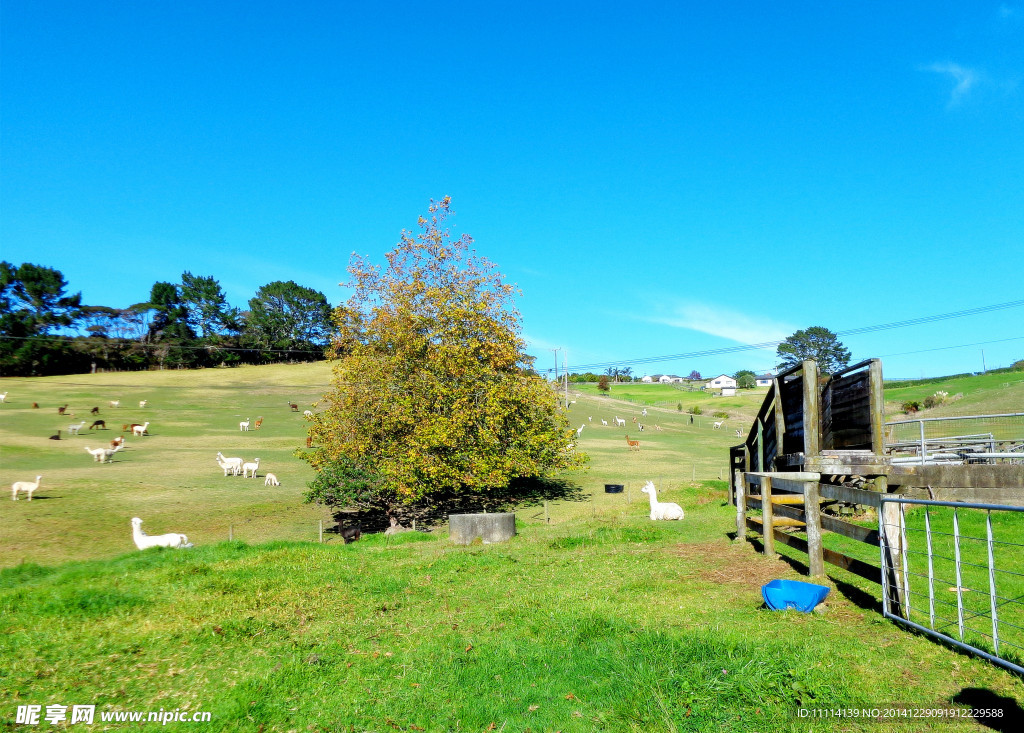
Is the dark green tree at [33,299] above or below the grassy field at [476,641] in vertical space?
above

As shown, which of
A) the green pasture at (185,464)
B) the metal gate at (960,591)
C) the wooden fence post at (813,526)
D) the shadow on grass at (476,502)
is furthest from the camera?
the shadow on grass at (476,502)

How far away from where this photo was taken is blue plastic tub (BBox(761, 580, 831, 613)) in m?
8.31

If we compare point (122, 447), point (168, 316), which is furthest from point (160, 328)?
point (122, 447)

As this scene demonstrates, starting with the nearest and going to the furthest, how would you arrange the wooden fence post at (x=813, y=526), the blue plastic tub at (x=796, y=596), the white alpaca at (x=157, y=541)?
the blue plastic tub at (x=796, y=596) < the wooden fence post at (x=813, y=526) < the white alpaca at (x=157, y=541)

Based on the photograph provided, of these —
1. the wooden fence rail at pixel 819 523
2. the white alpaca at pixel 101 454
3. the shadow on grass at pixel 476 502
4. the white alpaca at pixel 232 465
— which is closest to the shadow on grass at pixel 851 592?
the wooden fence rail at pixel 819 523

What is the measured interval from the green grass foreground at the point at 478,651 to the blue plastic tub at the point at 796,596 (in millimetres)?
178

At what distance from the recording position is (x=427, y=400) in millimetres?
29109

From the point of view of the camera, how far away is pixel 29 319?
4250 inches

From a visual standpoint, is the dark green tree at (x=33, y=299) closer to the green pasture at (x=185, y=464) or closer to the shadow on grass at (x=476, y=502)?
the green pasture at (x=185, y=464)

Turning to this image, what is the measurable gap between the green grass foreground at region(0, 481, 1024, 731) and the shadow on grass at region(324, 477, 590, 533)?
51.9 feet

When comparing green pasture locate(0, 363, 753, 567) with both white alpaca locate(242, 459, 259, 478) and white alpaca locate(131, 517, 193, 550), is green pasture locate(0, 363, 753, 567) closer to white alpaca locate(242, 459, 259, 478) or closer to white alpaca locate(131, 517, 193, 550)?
white alpaca locate(242, 459, 259, 478)

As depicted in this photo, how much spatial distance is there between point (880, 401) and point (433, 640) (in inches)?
317

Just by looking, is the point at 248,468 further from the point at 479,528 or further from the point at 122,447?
the point at 479,528

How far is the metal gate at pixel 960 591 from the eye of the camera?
6.23m
